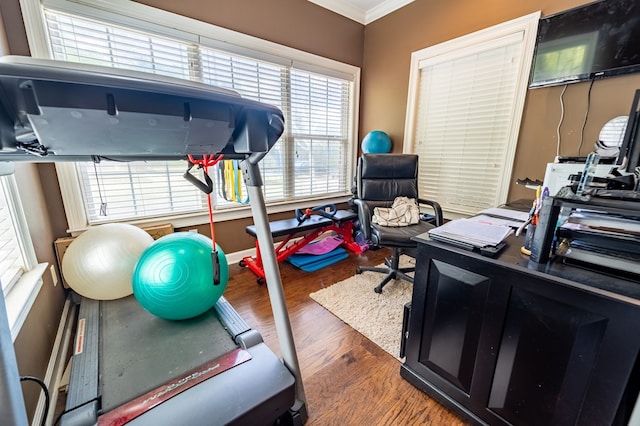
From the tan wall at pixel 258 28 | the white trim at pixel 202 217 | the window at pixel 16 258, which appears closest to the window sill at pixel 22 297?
the window at pixel 16 258

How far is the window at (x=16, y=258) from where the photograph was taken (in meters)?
1.08

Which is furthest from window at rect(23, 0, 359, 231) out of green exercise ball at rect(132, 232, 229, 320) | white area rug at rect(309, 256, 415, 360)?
white area rug at rect(309, 256, 415, 360)

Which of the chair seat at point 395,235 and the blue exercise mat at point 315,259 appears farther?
the blue exercise mat at point 315,259

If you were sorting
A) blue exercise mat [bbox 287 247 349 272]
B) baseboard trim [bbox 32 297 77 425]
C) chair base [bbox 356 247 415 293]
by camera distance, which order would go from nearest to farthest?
baseboard trim [bbox 32 297 77 425]
chair base [bbox 356 247 415 293]
blue exercise mat [bbox 287 247 349 272]

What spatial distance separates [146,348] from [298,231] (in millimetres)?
A: 1450

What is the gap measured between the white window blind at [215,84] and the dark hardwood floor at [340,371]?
3.50 feet

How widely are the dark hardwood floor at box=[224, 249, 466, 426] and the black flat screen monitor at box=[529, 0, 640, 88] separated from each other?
2.24 meters

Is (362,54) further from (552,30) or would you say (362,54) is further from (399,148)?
(552,30)

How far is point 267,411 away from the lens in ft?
3.02

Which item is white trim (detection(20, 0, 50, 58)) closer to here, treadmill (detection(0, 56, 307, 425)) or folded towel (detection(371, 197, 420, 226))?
treadmill (detection(0, 56, 307, 425))

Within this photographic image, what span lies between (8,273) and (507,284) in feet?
6.90

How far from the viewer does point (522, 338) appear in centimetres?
89

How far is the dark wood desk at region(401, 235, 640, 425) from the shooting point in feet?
2.40

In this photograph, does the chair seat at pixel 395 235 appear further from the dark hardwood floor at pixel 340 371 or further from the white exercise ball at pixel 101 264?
the white exercise ball at pixel 101 264
